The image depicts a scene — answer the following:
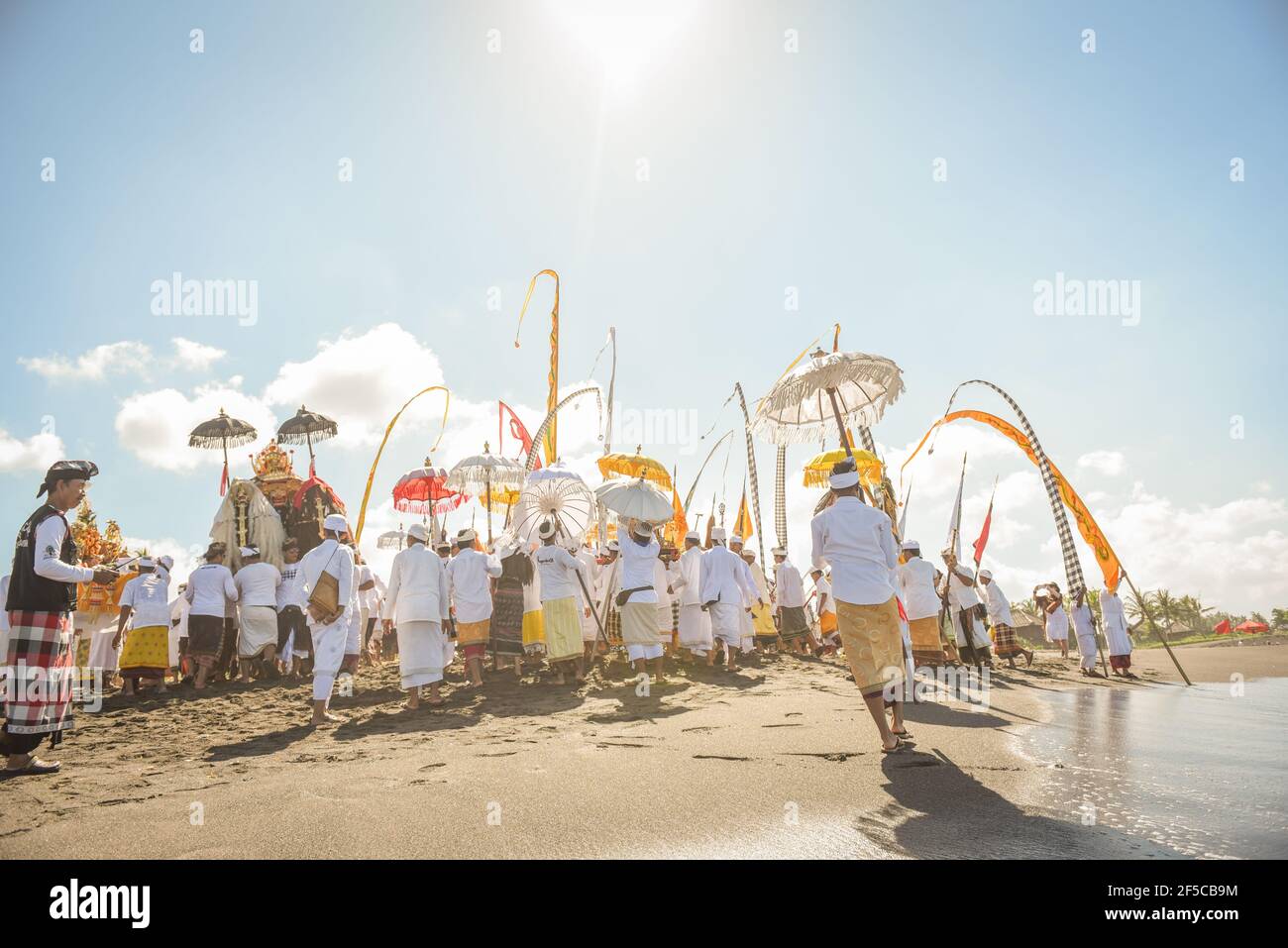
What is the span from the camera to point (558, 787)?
3883mm

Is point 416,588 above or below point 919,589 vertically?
above

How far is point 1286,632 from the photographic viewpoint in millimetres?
28688

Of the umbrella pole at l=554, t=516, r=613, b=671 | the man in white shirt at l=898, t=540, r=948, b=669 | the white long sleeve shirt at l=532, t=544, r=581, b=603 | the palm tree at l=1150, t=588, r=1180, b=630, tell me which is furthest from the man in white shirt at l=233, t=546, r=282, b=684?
the palm tree at l=1150, t=588, r=1180, b=630

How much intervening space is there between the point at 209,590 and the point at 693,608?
21.7 ft

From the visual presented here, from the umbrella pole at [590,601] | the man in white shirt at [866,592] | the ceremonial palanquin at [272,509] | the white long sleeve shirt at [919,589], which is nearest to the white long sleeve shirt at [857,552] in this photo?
the man in white shirt at [866,592]

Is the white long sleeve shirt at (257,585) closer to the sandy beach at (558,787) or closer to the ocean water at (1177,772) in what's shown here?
the sandy beach at (558,787)

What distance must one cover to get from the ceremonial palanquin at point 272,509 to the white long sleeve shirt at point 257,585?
1.61 meters

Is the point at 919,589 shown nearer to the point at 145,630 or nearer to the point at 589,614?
the point at 589,614

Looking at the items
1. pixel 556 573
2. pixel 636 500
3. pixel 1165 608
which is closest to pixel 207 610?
pixel 556 573

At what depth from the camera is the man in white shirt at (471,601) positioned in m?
8.63
